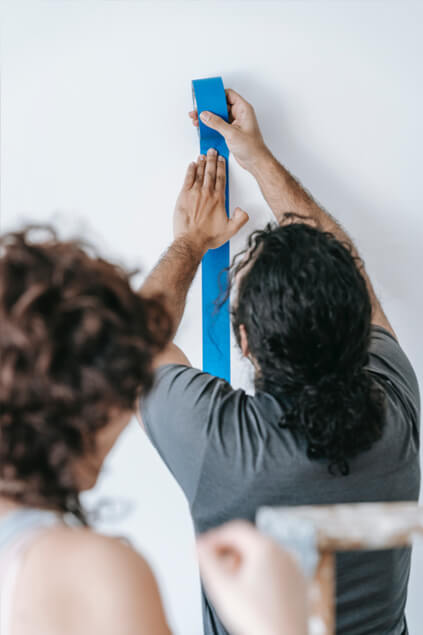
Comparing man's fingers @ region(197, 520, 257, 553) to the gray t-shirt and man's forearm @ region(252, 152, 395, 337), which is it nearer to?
the gray t-shirt

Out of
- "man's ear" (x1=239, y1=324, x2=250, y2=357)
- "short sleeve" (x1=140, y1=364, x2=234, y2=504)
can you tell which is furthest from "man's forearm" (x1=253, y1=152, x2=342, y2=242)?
"short sleeve" (x1=140, y1=364, x2=234, y2=504)

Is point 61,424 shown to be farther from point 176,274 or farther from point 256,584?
point 176,274

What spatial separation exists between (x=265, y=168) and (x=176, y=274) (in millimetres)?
336

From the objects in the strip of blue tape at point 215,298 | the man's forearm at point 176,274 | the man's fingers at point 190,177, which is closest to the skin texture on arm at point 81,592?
the man's forearm at point 176,274

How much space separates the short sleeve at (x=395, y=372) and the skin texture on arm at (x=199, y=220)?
43 cm

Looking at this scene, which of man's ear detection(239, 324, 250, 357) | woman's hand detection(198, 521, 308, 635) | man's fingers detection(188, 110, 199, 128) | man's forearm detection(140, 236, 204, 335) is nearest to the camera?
woman's hand detection(198, 521, 308, 635)

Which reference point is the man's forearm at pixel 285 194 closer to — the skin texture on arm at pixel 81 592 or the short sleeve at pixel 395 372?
the short sleeve at pixel 395 372

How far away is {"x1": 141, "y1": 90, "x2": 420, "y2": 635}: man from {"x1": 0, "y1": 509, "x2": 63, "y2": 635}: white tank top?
345 mm

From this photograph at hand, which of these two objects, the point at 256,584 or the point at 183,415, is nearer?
the point at 256,584

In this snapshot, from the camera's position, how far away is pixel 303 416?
87 centimetres

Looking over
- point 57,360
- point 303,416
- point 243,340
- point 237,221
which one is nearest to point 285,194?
point 237,221

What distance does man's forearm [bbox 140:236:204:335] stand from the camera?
1131mm

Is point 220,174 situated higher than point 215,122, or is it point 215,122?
point 215,122

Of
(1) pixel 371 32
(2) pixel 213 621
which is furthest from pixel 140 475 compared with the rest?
(1) pixel 371 32
